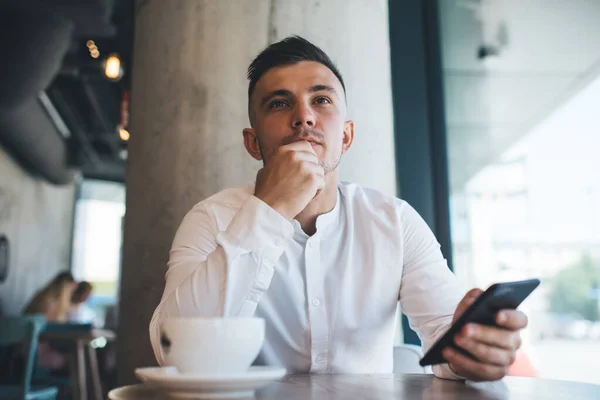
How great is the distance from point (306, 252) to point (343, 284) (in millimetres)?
137

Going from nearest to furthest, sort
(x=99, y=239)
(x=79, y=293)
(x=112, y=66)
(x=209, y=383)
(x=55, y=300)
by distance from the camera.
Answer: (x=209, y=383)
(x=112, y=66)
(x=55, y=300)
(x=79, y=293)
(x=99, y=239)

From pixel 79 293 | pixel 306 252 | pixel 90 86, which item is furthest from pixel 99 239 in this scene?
pixel 306 252

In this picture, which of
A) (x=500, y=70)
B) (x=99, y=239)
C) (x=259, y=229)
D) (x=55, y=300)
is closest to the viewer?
(x=259, y=229)

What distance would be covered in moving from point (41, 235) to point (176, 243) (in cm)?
Answer: 910

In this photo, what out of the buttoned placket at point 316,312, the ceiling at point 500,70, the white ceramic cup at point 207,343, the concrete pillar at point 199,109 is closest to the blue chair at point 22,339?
the concrete pillar at point 199,109

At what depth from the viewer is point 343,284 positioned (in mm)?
1455

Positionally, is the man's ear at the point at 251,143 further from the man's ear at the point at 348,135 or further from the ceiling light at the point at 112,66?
the ceiling light at the point at 112,66

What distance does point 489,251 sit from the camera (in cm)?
246

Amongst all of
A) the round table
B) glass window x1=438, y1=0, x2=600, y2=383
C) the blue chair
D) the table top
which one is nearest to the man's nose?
the round table

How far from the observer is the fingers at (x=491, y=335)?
900 millimetres

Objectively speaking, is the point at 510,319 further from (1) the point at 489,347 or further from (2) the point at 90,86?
(2) the point at 90,86

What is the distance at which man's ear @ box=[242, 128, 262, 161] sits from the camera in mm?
1694

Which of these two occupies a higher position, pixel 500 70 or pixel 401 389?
pixel 500 70

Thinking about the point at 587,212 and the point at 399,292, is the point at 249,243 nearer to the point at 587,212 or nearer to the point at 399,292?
the point at 399,292
